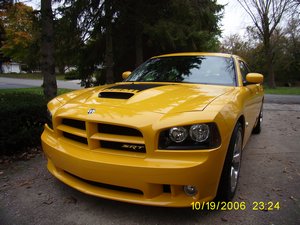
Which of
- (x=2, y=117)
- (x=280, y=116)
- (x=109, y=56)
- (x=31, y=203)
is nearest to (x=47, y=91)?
(x=2, y=117)

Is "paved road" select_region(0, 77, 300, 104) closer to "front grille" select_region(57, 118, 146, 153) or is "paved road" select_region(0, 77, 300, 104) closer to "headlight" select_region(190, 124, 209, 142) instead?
"front grille" select_region(57, 118, 146, 153)

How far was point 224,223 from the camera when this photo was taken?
2562mm

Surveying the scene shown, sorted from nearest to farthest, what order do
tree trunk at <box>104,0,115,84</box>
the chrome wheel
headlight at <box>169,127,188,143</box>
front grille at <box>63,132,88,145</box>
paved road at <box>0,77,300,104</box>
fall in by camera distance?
headlight at <box>169,127,188,143</box>
front grille at <box>63,132,88,145</box>
the chrome wheel
tree trunk at <box>104,0,115,84</box>
paved road at <box>0,77,300,104</box>

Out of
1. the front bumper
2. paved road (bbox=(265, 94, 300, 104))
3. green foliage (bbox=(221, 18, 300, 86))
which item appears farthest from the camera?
green foliage (bbox=(221, 18, 300, 86))

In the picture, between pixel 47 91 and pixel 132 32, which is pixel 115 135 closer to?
pixel 47 91

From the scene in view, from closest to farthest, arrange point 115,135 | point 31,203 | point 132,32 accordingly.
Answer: point 115,135
point 31,203
point 132,32

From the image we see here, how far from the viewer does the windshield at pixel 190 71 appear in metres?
3.80

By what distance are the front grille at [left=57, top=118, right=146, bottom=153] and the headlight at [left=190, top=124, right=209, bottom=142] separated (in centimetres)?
42

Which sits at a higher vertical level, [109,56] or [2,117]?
[109,56]

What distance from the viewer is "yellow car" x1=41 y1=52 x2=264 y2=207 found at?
231 centimetres

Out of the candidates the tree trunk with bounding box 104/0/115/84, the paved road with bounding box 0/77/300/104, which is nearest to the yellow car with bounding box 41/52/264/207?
the tree trunk with bounding box 104/0/115/84

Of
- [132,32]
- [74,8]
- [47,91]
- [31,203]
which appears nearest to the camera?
[31,203]

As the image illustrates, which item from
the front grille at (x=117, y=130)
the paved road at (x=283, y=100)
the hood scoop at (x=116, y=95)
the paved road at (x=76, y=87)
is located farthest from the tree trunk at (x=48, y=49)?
the paved road at (x=283, y=100)

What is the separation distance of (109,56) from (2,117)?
17.8 ft
